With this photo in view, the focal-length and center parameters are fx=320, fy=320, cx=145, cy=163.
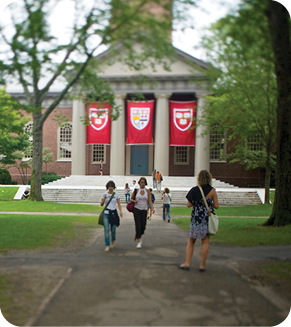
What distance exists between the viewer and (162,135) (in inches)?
117

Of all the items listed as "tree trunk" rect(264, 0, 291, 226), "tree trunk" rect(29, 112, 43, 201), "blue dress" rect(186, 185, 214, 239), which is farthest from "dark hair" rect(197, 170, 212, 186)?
"tree trunk" rect(29, 112, 43, 201)

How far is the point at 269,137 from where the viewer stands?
2812 millimetres

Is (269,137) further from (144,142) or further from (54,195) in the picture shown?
(54,195)

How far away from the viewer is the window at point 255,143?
2.81 metres

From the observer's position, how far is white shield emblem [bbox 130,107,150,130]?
2746 mm

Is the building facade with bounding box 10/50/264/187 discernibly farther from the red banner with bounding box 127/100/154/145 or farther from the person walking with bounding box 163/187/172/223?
the person walking with bounding box 163/187/172/223

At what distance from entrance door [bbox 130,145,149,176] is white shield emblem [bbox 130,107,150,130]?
0.22m

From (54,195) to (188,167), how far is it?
49.6 inches

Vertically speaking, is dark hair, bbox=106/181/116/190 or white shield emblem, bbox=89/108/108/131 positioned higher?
white shield emblem, bbox=89/108/108/131

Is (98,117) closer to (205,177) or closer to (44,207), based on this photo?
(44,207)

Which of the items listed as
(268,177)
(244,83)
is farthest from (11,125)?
(268,177)

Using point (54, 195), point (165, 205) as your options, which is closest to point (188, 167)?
point (165, 205)

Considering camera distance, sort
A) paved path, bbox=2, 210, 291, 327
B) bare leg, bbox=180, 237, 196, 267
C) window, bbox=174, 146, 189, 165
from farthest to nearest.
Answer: window, bbox=174, 146, 189, 165 < bare leg, bbox=180, 237, 196, 267 < paved path, bbox=2, 210, 291, 327

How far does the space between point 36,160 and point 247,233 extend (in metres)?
1.73
